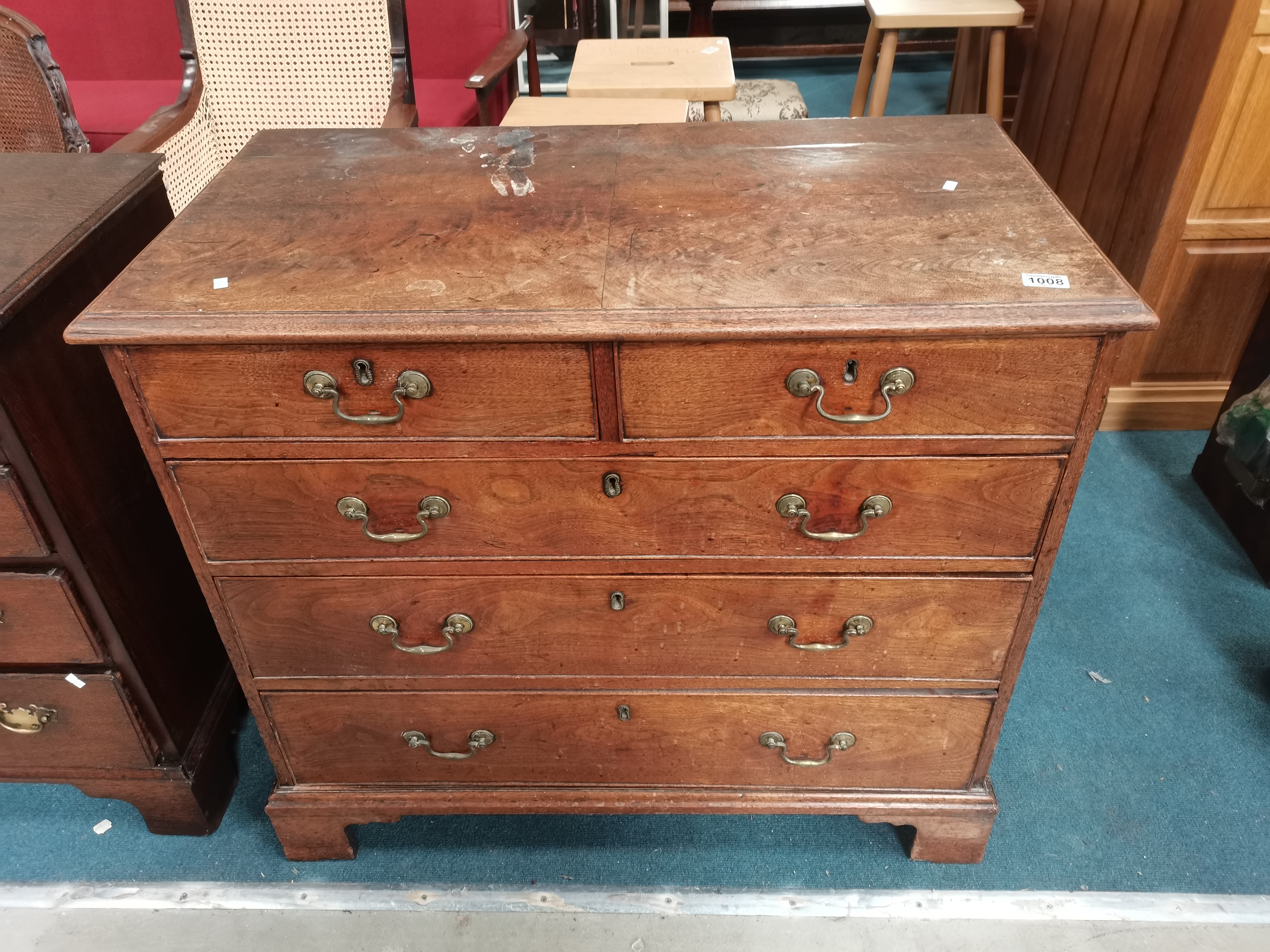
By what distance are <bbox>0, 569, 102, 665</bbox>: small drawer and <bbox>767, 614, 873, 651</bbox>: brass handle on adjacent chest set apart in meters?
1.01

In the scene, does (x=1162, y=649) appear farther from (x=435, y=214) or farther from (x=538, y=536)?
(x=435, y=214)

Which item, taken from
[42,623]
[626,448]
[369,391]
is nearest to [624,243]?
[626,448]

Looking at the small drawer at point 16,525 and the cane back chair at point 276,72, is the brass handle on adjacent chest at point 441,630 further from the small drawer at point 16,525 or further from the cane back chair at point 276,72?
the cane back chair at point 276,72

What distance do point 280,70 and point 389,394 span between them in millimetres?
1784

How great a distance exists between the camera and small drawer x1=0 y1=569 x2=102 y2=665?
1302 mm

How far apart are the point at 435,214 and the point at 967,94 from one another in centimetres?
274

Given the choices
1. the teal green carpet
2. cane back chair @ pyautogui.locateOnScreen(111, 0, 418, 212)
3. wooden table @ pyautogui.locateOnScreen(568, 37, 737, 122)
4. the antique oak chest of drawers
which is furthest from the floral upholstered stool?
the teal green carpet

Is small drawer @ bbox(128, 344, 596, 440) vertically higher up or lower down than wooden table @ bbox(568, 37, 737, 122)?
higher up

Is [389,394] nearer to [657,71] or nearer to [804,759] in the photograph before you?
[804,759]

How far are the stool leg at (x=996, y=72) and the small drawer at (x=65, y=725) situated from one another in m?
2.70

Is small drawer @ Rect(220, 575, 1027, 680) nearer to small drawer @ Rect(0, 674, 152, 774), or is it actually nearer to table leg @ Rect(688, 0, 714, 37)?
small drawer @ Rect(0, 674, 152, 774)

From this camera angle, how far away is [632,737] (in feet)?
4.69

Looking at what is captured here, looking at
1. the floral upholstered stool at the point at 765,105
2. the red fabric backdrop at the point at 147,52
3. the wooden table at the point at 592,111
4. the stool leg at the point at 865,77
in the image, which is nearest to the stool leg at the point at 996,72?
the stool leg at the point at 865,77

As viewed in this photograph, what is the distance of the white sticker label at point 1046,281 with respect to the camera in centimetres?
102
